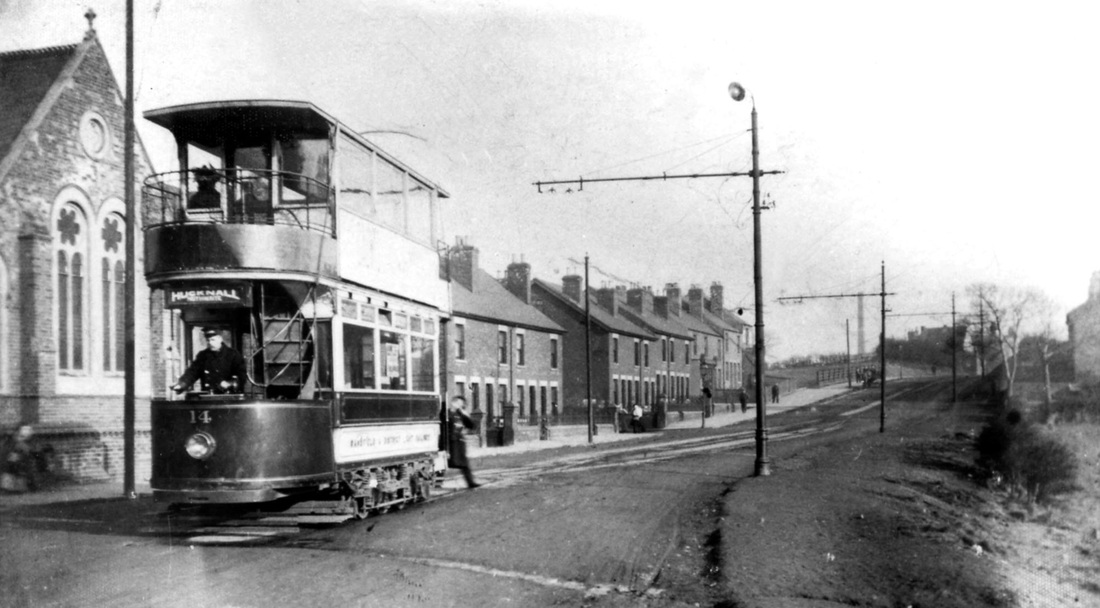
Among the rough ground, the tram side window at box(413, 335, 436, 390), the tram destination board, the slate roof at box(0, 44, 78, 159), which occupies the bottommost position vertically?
the rough ground

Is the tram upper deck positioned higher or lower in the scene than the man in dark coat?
higher

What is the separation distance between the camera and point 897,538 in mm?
10555

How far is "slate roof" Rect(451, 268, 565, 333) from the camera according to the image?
38875mm

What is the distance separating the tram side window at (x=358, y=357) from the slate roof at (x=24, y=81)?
10767mm

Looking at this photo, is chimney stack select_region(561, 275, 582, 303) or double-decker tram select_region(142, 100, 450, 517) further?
chimney stack select_region(561, 275, 582, 303)

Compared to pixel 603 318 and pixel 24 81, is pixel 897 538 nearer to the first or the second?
pixel 24 81

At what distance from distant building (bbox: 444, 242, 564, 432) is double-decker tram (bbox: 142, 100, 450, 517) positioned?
21829 mm

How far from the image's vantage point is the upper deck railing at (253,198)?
1057 cm

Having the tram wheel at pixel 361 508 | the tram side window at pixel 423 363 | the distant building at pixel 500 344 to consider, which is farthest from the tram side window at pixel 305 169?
the distant building at pixel 500 344

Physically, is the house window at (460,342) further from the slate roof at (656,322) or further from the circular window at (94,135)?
the slate roof at (656,322)

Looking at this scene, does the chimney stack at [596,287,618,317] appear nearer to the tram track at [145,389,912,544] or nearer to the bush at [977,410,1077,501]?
the tram track at [145,389,912,544]

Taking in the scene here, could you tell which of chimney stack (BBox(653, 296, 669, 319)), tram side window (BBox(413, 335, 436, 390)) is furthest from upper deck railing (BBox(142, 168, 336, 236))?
chimney stack (BBox(653, 296, 669, 319))

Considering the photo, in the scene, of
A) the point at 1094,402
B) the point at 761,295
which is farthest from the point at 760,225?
the point at 1094,402

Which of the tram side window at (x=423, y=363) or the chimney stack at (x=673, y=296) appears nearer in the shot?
the tram side window at (x=423, y=363)
